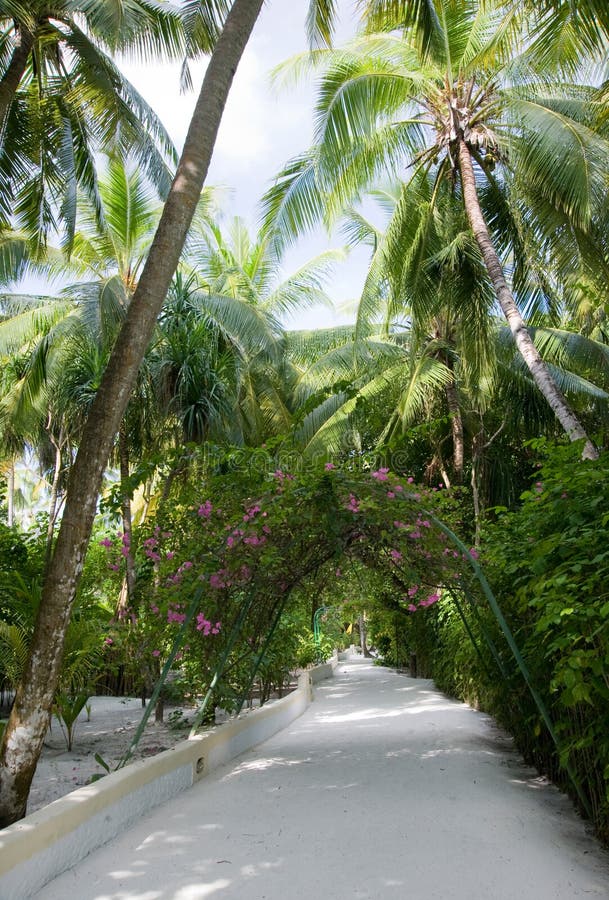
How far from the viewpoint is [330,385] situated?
10.1 metres

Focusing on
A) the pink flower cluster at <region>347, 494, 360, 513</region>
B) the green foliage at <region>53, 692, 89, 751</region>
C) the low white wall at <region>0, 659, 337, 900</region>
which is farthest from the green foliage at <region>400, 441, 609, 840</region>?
the green foliage at <region>53, 692, 89, 751</region>

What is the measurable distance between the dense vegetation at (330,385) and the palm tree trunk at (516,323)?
1.3 inches

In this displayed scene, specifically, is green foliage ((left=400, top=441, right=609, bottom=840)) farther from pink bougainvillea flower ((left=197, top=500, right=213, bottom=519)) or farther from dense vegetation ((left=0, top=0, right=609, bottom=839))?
pink bougainvillea flower ((left=197, top=500, right=213, bottom=519))

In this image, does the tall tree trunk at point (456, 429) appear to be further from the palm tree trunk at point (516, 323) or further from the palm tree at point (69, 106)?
the palm tree at point (69, 106)

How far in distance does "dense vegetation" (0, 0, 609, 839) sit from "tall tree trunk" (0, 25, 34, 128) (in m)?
0.04

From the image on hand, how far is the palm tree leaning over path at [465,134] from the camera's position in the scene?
25.8 ft

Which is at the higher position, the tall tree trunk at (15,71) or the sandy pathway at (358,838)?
the tall tree trunk at (15,71)

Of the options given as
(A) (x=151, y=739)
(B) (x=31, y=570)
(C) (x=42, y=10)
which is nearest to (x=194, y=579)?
(A) (x=151, y=739)

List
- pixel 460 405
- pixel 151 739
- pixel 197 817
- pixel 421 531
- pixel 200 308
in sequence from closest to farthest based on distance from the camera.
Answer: pixel 197 817
pixel 421 531
pixel 151 739
pixel 200 308
pixel 460 405

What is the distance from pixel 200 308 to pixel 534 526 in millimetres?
8223

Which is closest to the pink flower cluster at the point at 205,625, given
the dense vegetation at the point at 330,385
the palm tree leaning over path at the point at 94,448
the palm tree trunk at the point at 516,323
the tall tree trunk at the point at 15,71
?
the dense vegetation at the point at 330,385

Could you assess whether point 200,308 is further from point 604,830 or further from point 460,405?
point 604,830

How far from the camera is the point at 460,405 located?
13.6 meters

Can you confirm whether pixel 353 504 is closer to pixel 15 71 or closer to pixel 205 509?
pixel 205 509
